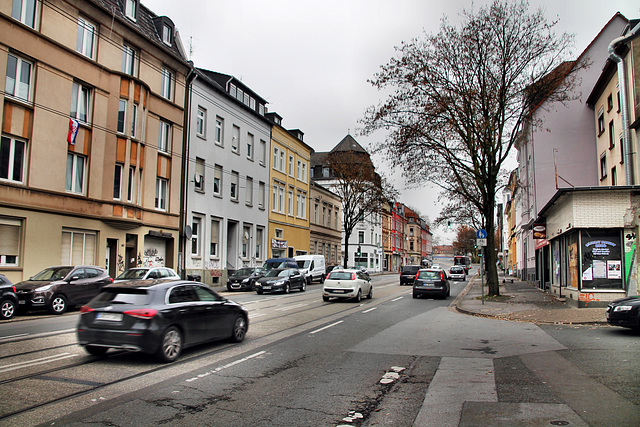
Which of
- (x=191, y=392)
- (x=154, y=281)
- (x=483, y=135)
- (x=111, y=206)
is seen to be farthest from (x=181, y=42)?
(x=191, y=392)

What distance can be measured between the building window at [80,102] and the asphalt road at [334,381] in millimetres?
13106

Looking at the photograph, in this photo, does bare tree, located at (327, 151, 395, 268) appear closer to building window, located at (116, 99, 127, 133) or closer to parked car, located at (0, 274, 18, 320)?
building window, located at (116, 99, 127, 133)

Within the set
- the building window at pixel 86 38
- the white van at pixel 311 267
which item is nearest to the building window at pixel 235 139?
the white van at pixel 311 267

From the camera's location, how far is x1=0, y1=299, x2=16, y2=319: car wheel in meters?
14.0

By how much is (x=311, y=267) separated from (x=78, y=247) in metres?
19.6

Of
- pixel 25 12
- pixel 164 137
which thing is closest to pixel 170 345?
pixel 25 12

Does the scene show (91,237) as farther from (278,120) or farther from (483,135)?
(278,120)

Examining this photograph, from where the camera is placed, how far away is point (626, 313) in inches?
457

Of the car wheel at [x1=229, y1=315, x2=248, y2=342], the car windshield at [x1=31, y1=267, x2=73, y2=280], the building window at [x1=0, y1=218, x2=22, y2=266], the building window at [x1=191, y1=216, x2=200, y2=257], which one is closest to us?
the car wheel at [x1=229, y1=315, x2=248, y2=342]

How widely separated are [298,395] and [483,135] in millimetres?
19903

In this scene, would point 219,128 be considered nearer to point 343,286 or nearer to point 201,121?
point 201,121

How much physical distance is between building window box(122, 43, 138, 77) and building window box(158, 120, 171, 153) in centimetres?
358

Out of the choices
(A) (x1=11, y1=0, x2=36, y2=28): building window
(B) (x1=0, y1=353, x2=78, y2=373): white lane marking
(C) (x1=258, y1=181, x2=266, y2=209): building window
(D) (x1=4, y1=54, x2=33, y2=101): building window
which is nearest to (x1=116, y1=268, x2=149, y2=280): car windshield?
(D) (x1=4, y1=54, x2=33, y2=101): building window

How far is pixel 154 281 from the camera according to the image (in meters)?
9.10
